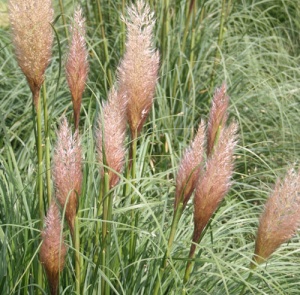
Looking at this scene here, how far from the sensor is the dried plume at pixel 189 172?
2051 mm

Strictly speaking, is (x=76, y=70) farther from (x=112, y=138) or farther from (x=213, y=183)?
(x=213, y=183)

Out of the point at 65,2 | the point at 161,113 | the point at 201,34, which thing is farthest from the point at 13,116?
the point at 65,2

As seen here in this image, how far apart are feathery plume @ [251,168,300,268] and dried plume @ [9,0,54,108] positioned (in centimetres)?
78

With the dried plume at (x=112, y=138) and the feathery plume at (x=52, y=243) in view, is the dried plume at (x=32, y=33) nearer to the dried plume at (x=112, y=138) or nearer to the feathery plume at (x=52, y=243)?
the dried plume at (x=112, y=138)

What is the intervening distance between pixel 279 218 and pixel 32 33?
89 cm

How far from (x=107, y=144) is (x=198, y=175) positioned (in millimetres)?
262

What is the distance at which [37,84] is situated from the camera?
2.31m

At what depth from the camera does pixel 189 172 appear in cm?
205

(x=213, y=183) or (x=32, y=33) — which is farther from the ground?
(x=32, y=33)

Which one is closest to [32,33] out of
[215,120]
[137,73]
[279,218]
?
[137,73]

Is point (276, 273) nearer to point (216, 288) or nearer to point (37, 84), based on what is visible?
point (216, 288)

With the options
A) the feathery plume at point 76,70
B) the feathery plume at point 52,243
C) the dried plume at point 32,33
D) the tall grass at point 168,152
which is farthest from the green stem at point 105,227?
the dried plume at point 32,33

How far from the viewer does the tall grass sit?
263 centimetres

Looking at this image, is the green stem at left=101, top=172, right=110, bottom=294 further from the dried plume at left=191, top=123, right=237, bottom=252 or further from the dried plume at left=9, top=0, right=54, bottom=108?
the dried plume at left=9, top=0, right=54, bottom=108
